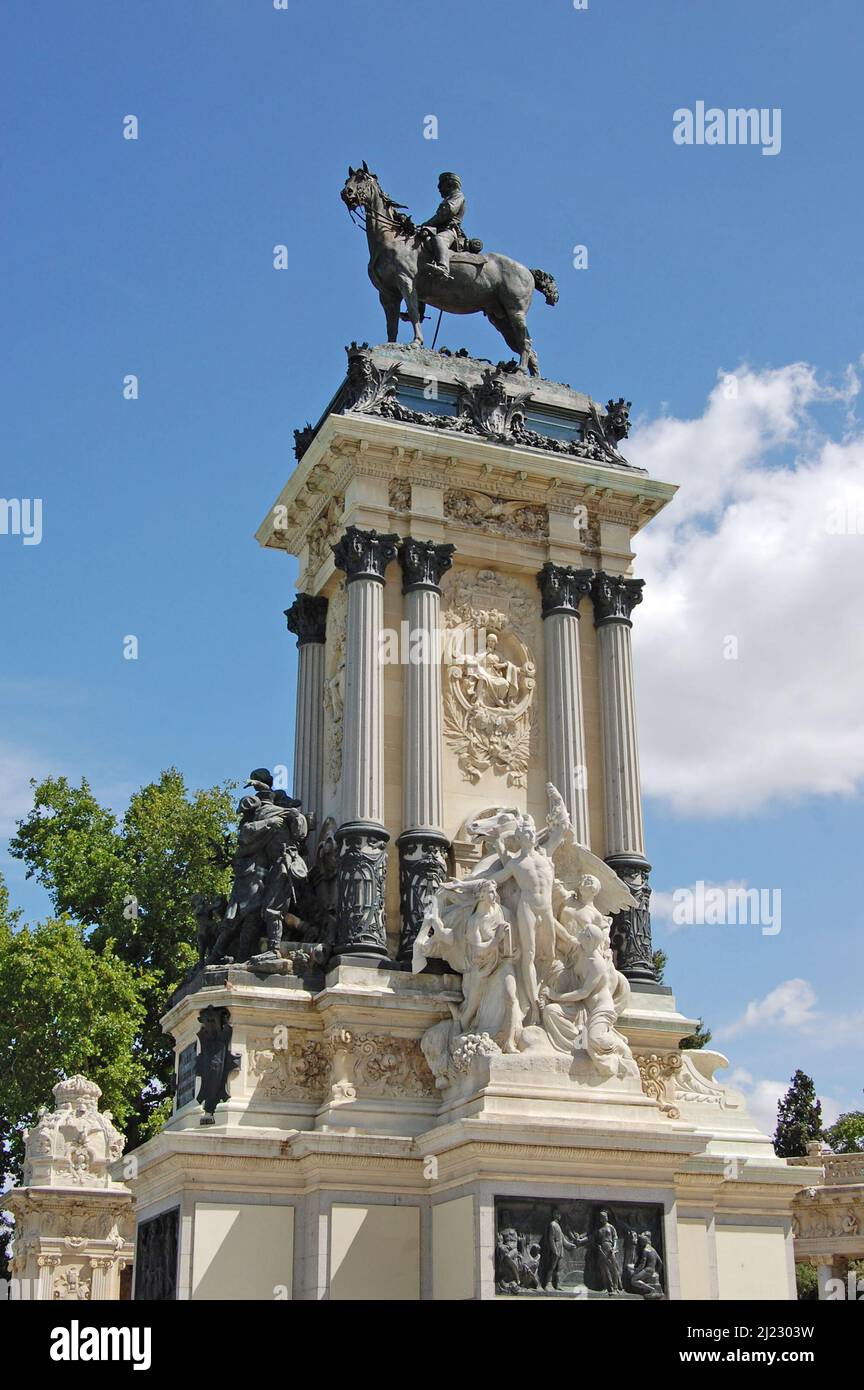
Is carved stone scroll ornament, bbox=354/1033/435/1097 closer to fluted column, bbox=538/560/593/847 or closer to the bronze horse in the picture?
fluted column, bbox=538/560/593/847

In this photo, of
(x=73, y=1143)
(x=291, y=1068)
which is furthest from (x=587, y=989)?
(x=73, y=1143)

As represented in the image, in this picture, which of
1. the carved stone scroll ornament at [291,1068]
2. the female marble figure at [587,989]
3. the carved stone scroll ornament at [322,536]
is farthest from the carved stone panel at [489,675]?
the carved stone scroll ornament at [291,1068]

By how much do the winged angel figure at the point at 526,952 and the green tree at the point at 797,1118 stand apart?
145 ft

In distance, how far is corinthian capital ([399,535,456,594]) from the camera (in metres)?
21.4

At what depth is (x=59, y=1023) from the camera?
1288 inches

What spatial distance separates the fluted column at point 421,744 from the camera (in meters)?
19.7

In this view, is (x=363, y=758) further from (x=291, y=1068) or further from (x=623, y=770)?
(x=291, y=1068)

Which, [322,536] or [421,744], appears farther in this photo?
[322,536]

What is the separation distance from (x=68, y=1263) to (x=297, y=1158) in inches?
543

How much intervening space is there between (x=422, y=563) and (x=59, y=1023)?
16.2 metres

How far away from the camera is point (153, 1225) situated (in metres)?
18.7

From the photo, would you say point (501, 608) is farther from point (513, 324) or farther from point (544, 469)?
point (513, 324)

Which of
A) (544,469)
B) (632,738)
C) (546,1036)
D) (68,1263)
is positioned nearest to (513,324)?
(544,469)

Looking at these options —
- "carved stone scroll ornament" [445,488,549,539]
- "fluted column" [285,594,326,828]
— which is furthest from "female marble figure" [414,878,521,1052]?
"carved stone scroll ornament" [445,488,549,539]
